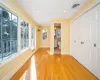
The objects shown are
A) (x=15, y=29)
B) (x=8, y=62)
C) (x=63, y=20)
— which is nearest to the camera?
(x=8, y=62)

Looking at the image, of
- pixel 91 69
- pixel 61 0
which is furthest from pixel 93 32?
pixel 61 0

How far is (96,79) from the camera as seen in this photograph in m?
2.60

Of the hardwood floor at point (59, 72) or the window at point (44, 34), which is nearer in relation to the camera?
the hardwood floor at point (59, 72)

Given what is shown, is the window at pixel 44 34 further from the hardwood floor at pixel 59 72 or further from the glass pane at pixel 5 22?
the glass pane at pixel 5 22

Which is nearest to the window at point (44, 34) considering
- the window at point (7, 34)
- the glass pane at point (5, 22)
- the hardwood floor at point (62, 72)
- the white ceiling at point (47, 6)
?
the white ceiling at point (47, 6)

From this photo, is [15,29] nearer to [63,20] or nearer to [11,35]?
[11,35]

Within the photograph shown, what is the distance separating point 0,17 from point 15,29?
1.06 m

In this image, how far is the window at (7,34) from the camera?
2.56 meters

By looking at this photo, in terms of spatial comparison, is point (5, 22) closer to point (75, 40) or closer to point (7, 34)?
point (7, 34)

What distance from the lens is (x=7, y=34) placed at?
114 inches

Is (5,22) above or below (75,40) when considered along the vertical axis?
above

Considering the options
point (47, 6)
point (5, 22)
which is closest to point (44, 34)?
point (47, 6)

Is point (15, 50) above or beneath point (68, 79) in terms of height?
above

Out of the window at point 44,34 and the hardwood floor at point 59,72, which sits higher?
the window at point 44,34
